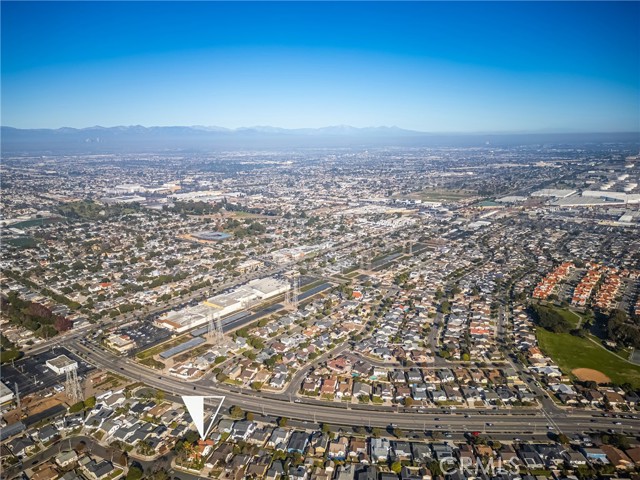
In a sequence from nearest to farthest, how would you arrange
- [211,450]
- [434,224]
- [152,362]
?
1. [211,450]
2. [152,362]
3. [434,224]

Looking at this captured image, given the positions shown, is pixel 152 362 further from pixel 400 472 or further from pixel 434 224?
pixel 434 224

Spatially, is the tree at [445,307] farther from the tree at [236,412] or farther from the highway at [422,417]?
the tree at [236,412]

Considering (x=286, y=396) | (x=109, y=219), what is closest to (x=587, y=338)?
(x=286, y=396)

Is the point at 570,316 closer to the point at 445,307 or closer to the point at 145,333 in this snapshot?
the point at 445,307

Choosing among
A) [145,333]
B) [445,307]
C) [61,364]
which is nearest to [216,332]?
[145,333]

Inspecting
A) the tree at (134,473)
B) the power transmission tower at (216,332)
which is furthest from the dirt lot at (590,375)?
the tree at (134,473)

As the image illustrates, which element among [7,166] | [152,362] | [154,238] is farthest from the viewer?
[7,166]
